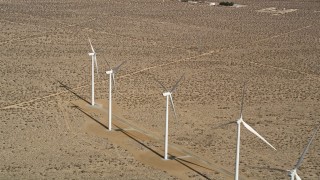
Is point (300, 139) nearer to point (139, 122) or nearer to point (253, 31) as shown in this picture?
point (139, 122)

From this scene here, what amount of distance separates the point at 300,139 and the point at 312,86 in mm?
11869

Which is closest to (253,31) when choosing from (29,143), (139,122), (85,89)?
(85,89)

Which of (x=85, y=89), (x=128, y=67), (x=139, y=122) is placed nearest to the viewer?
(x=139, y=122)

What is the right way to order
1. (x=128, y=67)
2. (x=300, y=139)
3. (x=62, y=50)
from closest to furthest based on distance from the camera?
(x=300, y=139) < (x=128, y=67) < (x=62, y=50)

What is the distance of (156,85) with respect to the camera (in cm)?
4172

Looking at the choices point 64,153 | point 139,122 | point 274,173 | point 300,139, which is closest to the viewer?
point 274,173

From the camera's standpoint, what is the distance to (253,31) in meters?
64.9

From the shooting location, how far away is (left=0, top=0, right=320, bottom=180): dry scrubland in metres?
28.4

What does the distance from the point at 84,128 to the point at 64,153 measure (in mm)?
3799

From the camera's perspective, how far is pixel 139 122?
111 ft

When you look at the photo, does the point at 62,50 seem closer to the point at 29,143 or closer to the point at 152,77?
the point at 152,77

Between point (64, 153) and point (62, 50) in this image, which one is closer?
point (64, 153)

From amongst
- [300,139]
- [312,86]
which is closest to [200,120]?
[300,139]

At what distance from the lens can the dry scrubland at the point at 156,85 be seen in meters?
Result: 28.4
